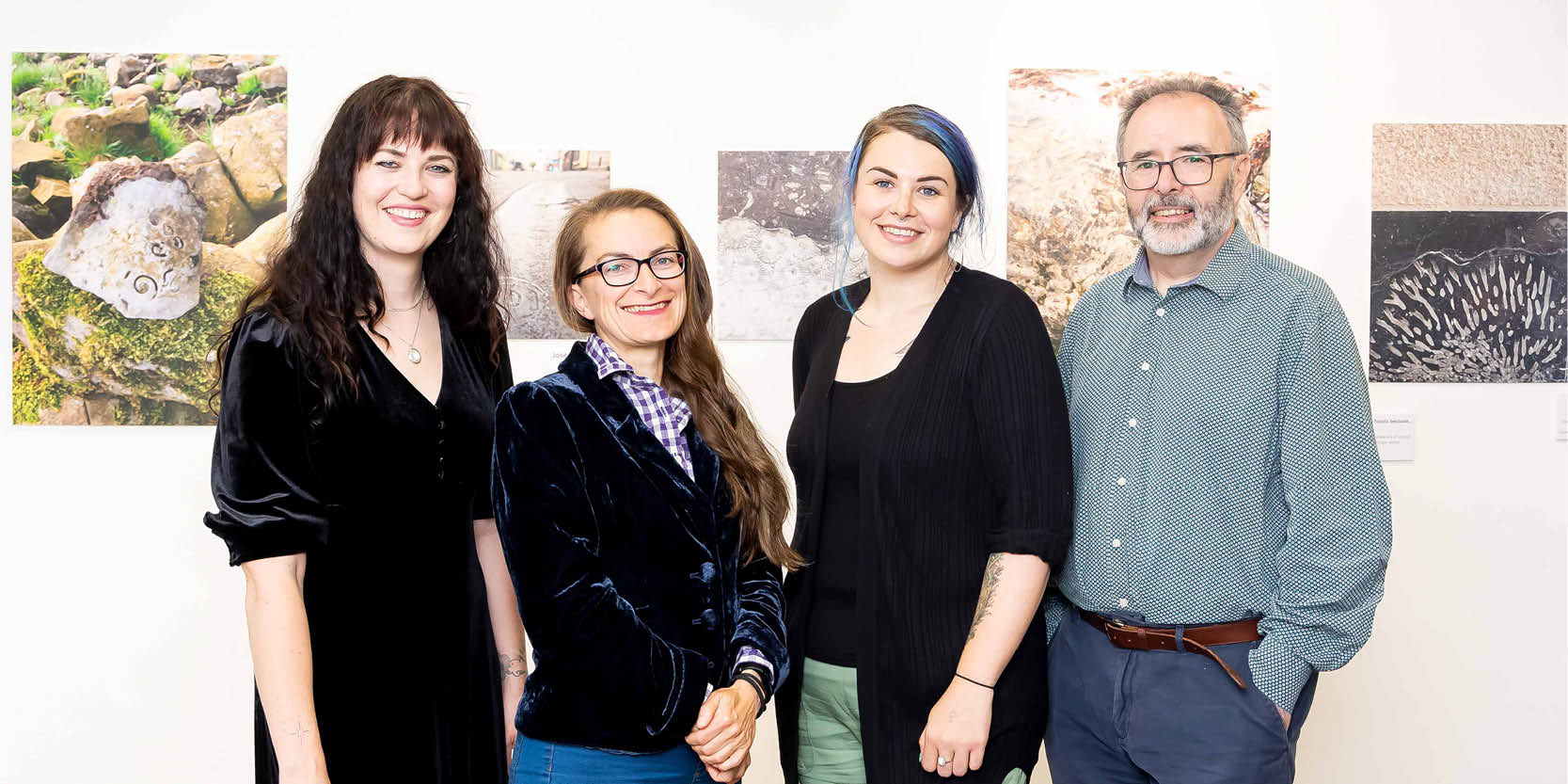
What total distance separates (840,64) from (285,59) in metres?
1.77

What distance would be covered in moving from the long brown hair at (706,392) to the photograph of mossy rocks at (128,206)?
201 cm

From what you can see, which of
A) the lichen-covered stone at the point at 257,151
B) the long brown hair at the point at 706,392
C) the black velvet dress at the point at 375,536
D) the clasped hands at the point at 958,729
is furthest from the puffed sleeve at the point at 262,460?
the lichen-covered stone at the point at 257,151

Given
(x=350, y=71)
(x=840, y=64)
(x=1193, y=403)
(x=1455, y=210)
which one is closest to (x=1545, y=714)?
(x=1455, y=210)

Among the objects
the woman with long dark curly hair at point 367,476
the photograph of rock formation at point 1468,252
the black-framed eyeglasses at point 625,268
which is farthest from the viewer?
the photograph of rock formation at point 1468,252

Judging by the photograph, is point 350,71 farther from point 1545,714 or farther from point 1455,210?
point 1545,714

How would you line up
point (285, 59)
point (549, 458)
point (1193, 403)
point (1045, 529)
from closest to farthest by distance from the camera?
1. point (549, 458)
2. point (1045, 529)
3. point (1193, 403)
4. point (285, 59)

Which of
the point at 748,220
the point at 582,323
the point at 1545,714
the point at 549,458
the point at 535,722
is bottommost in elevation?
the point at 1545,714

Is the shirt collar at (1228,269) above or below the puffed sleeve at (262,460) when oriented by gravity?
above

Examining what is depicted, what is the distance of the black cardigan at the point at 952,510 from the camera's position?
178cm

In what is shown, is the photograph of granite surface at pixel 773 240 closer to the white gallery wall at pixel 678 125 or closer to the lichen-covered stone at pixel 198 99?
the white gallery wall at pixel 678 125

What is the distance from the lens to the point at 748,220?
349cm

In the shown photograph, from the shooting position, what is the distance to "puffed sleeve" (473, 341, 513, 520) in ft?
6.33

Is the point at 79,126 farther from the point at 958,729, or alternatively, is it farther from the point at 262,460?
the point at 958,729

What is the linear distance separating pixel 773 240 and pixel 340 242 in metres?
1.86
